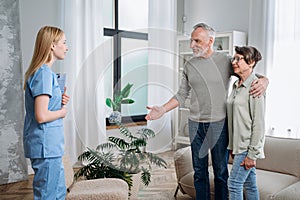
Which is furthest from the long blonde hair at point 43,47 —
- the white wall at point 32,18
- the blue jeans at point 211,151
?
the white wall at point 32,18

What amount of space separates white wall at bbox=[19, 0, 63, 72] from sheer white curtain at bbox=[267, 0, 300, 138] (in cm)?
267

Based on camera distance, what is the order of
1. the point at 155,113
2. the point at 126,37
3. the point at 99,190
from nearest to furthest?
the point at 99,190
the point at 155,113
the point at 126,37

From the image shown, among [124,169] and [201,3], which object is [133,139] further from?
[201,3]

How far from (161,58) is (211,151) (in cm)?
178

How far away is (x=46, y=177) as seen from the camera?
65.8 inches

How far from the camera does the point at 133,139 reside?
2.81m

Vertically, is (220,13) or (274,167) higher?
(220,13)

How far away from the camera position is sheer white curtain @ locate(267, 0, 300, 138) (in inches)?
153

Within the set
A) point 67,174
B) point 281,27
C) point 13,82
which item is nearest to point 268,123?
point 281,27

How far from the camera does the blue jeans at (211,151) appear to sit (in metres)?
2.09

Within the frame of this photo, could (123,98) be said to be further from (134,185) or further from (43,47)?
(43,47)

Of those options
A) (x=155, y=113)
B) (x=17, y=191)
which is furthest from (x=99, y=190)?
(x=17, y=191)

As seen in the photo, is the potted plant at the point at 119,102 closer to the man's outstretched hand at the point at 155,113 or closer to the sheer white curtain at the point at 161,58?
the sheer white curtain at the point at 161,58

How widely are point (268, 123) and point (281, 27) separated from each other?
47.4 inches
